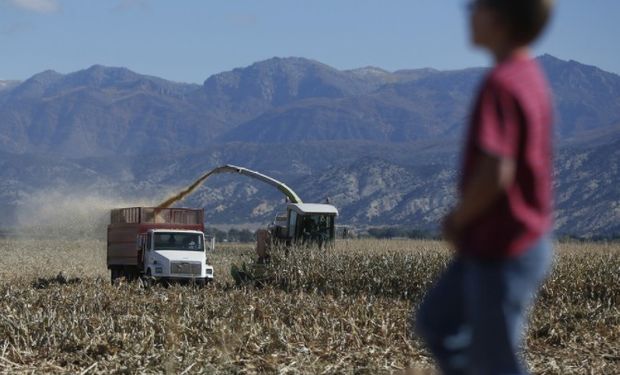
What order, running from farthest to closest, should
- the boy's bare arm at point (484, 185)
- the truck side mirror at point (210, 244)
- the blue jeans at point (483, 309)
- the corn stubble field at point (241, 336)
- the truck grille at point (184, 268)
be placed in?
1. the truck side mirror at point (210, 244)
2. the truck grille at point (184, 268)
3. the corn stubble field at point (241, 336)
4. the blue jeans at point (483, 309)
5. the boy's bare arm at point (484, 185)

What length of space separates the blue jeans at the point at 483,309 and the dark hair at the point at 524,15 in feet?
2.64

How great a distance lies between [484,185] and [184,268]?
26298 millimetres

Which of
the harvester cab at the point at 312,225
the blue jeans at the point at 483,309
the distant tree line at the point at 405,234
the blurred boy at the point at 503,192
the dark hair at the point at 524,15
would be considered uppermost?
the dark hair at the point at 524,15

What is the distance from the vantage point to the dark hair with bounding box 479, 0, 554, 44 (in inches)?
184

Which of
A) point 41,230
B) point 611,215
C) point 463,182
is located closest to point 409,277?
point 463,182

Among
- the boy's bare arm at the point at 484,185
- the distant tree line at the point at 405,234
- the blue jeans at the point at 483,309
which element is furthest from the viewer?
the distant tree line at the point at 405,234

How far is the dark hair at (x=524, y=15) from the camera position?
15.3ft

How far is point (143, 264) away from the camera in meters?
32.0

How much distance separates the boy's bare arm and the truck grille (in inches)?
1027

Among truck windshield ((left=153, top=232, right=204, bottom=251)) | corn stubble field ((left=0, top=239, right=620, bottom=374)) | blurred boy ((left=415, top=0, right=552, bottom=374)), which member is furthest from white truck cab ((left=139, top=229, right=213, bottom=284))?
blurred boy ((left=415, top=0, right=552, bottom=374))

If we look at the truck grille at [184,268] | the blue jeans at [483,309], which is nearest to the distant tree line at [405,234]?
the truck grille at [184,268]

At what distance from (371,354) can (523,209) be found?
7631 mm

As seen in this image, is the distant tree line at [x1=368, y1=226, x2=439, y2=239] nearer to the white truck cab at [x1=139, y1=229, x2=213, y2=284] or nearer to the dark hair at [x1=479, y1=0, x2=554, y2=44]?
the white truck cab at [x1=139, y1=229, x2=213, y2=284]

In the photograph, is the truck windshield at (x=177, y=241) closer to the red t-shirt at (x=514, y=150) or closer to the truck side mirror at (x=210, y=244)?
the truck side mirror at (x=210, y=244)
